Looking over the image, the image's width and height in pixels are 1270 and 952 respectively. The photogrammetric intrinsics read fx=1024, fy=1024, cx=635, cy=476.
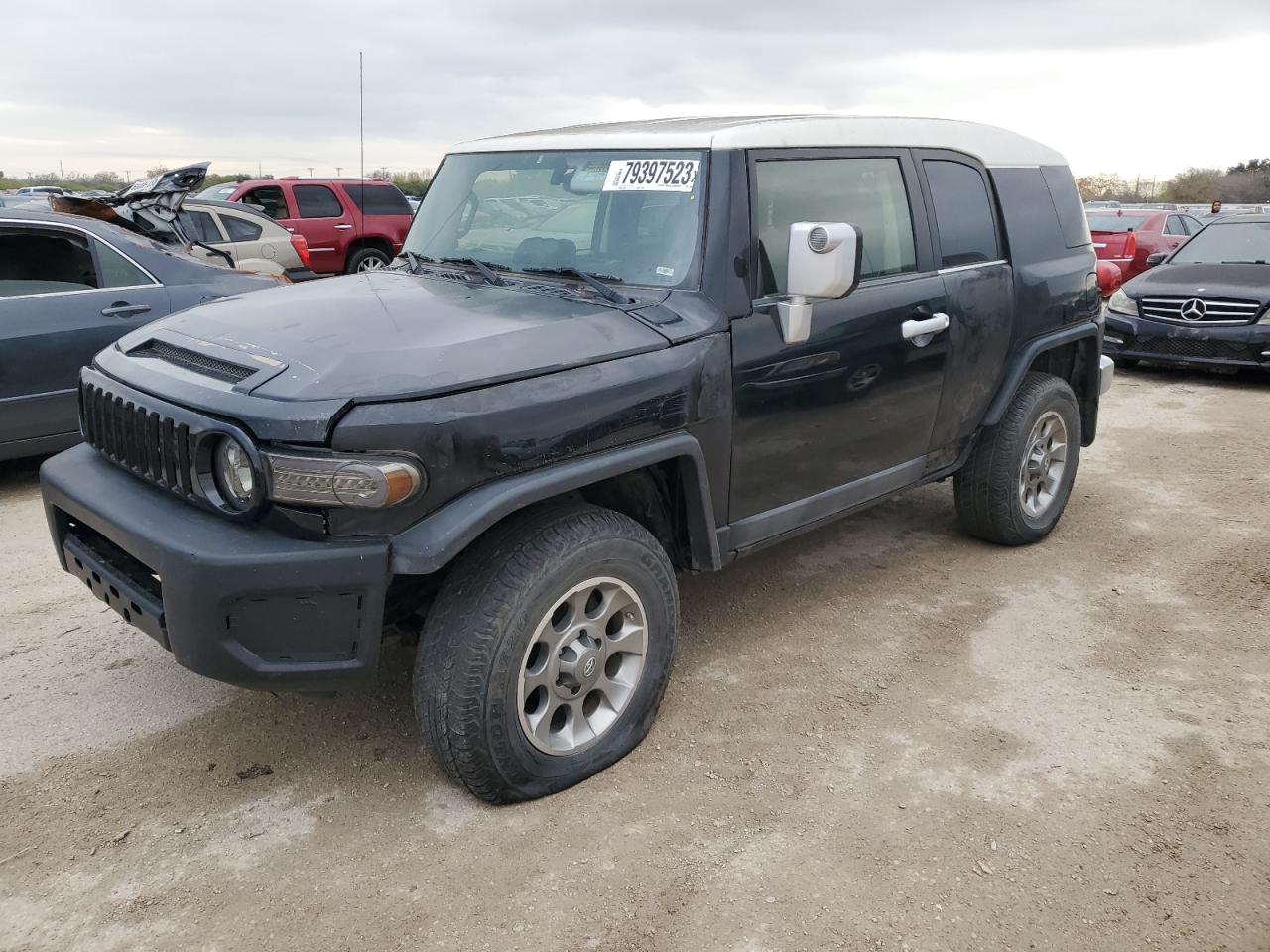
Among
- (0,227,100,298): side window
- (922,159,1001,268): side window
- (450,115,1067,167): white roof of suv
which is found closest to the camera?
(450,115,1067,167): white roof of suv

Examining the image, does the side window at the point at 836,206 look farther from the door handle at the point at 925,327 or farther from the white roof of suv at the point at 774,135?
the door handle at the point at 925,327

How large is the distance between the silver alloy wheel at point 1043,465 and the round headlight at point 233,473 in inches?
139

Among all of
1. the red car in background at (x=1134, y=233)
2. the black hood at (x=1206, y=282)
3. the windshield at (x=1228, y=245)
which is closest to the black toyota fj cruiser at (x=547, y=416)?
the black hood at (x=1206, y=282)

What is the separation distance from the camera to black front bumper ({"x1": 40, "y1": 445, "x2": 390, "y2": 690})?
8.41 feet

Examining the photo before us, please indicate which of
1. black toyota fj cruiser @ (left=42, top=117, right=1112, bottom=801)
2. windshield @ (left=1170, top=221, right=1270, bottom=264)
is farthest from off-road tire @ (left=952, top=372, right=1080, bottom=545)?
windshield @ (left=1170, top=221, right=1270, bottom=264)

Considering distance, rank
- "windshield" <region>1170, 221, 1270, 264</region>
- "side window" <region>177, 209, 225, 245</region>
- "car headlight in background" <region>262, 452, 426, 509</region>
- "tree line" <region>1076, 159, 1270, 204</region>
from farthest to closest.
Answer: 1. "tree line" <region>1076, 159, 1270, 204</region>
2. "side window" <region>177, 209, 225, 245</region>
3. "windshield" <region>1170, 221, 1270, 264</region>
4. "car headlight in background" <region>262, 452, 426, 509</region>

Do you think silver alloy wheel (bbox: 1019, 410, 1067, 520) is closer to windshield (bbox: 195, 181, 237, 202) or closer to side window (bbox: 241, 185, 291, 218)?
side window (bbox: 241, 185, 291, 218)

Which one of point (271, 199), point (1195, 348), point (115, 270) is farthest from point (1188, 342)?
point (271, 199)

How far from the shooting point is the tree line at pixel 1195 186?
46.8 m

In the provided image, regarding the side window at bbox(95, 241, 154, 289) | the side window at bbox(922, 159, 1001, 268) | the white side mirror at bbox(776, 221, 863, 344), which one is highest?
the side window at bbox(922, 159, 1001, 268)

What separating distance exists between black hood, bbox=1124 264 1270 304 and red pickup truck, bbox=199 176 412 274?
31.9 ft

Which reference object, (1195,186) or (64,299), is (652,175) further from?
(1195,186)

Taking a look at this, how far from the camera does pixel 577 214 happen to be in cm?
363

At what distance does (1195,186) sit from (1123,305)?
48874mm
